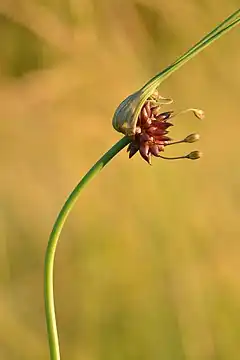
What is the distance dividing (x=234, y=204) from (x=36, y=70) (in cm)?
35

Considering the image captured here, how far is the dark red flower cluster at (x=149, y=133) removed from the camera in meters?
0.45

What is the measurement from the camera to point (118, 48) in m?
1.17

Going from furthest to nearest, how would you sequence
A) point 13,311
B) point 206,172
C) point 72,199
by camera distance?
point 206,172, point 13,311, point 72,199

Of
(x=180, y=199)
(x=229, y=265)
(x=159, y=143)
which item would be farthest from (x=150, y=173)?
(x=159, y=143)

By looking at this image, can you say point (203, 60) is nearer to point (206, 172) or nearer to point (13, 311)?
point (206, 172)

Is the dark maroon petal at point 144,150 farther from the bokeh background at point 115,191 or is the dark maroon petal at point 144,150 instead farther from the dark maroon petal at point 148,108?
the bokeh background at point 115,191

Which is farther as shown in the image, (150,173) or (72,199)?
(150,173)

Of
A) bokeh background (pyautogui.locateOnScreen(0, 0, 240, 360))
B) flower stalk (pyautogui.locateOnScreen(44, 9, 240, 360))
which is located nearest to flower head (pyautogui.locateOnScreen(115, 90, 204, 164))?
flower stalk (pyautogui.locateOnScreen(44, 9, 240, 360))

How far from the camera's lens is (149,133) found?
0.46 metres

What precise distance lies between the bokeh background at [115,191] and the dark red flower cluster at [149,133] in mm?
647

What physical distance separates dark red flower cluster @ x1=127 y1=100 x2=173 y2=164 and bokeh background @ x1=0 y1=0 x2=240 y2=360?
0.65m

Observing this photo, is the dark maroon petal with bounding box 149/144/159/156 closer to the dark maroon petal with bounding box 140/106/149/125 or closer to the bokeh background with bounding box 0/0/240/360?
the dark maroon petal with bounding box 140/106/149/125

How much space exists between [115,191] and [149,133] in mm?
700

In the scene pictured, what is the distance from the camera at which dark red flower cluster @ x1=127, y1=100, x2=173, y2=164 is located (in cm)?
45
